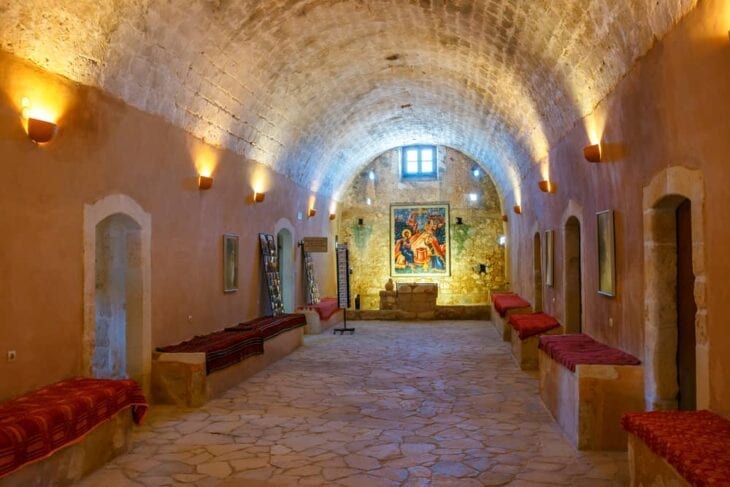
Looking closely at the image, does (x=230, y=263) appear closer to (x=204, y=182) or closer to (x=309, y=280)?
(x=204, y=182)

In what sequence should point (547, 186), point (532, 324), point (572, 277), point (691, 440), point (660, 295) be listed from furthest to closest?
point (547, 186) → point (532, 324) → point (572, 277) → point (660, 295) → point (691, 440)

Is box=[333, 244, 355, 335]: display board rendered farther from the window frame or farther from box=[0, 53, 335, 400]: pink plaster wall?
the window frame

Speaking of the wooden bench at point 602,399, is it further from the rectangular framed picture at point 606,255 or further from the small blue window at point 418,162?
the small blue window at point 418,162

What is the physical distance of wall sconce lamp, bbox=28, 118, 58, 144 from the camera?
538 cm

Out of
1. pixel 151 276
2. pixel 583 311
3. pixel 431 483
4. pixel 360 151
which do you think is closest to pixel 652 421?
Answer: pixel 431 483

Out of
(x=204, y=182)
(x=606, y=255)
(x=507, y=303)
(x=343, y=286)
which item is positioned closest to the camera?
(x=606, y=255)

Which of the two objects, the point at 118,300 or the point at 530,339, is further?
the point at 530,339

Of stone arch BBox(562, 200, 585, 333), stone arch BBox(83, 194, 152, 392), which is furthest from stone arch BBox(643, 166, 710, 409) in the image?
stone arch BBox(83, 194, 152, 392)

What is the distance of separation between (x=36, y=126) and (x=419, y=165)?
1533cm

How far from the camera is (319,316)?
554 inches

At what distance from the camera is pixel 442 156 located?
19734 mm

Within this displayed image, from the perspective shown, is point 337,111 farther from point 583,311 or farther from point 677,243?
point 677,243

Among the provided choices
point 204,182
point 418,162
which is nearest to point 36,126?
point 204,182

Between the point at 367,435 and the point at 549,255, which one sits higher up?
the point at 549,255
